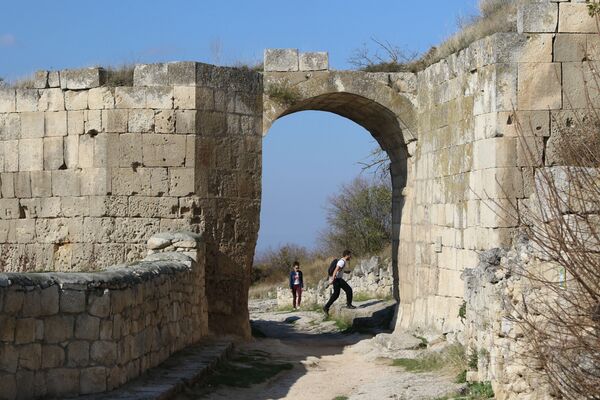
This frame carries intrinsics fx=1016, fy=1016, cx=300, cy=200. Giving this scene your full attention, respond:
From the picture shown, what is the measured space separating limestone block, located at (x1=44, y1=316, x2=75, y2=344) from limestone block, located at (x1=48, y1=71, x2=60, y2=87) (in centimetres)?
692

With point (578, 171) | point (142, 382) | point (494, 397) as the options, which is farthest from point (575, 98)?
point (142, 382)

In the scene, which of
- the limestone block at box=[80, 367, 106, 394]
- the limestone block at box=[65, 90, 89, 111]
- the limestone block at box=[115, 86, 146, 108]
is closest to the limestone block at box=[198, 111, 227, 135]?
the limestone block at box=[115, 86, 146, 108]

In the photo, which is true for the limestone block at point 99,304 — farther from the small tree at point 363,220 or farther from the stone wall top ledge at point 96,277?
the small tree at point 363,220

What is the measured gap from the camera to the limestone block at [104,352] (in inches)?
334

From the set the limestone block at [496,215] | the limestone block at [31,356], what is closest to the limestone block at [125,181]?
the limestone block at [496,215]

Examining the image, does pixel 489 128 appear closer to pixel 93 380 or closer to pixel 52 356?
pixel 93 380

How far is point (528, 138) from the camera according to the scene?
12.1 metres

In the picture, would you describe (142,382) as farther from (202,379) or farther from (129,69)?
(129,69)

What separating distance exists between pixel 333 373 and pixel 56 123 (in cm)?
544

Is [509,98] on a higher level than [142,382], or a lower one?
higher

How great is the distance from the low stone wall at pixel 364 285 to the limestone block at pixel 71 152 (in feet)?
29.6

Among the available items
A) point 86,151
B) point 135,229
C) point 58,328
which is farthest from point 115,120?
point 58,328

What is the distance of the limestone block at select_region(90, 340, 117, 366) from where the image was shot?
849cm

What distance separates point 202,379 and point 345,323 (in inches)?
302
